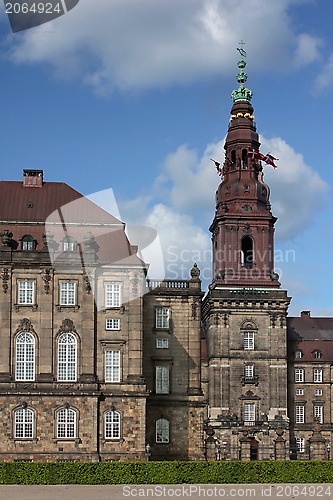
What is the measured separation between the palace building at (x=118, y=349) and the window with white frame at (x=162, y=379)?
0.29 ft

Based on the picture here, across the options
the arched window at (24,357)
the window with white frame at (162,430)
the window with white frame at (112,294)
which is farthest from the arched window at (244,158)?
the arched window at (24,357)

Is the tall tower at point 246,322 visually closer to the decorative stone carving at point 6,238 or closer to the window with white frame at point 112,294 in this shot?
the window with white frame at point 112,294

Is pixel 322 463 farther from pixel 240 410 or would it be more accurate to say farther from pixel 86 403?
pixel 240 410

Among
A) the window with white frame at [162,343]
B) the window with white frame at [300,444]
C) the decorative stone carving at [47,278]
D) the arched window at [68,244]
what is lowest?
the window with white frame at [300,444]

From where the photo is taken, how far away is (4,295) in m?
79.9

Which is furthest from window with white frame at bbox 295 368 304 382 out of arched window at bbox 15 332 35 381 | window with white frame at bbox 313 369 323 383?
arched window at bbox 15 332 35 381

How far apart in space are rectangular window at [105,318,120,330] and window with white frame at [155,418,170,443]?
12686mm

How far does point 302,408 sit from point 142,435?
152 ft

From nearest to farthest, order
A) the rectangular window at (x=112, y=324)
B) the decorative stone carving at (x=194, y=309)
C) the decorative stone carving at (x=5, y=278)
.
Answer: the decorative stone carving at (x=5, y=278) → the rectangular window at (x=112, y=324) → the decorative stone carving at (x=194, y=309)

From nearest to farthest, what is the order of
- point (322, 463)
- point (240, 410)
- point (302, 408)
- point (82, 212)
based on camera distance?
point (322, 463)
point (82, 212)
point (240, 410)
point (302, 408)

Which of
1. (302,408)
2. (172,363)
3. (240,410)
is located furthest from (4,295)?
(302,408)

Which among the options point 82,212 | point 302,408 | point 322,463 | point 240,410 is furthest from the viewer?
point 302,408

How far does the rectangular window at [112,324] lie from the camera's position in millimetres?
81500

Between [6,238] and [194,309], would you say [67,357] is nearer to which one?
[6,238]
